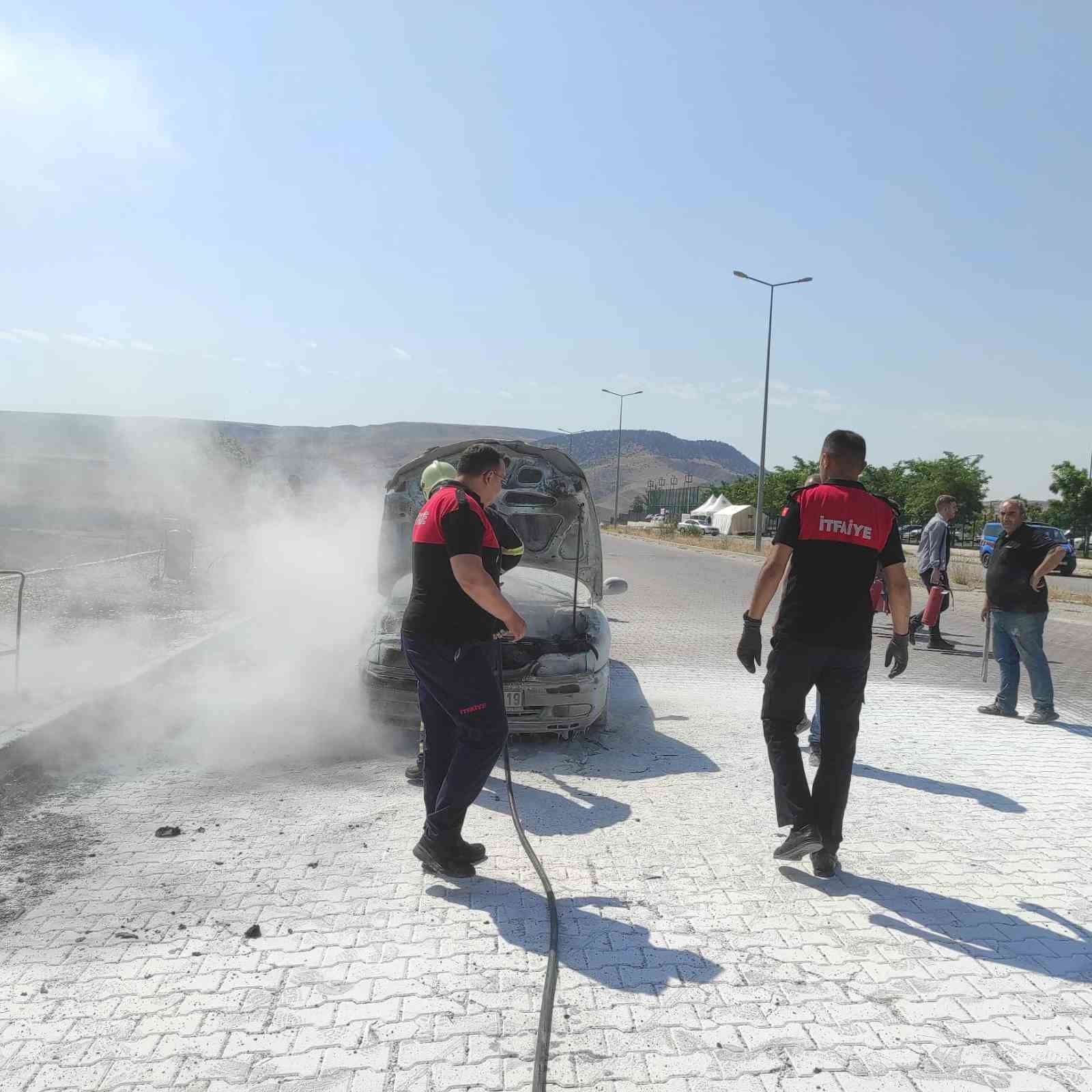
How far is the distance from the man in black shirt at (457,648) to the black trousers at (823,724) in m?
1.21

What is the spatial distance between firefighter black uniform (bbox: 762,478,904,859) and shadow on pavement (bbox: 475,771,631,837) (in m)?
0.98

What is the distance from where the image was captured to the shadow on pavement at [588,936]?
3.09m

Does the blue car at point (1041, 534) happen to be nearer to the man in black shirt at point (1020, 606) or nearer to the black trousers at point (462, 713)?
the man in black shirt at point (1020, 606)

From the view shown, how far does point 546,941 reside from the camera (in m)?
3.33

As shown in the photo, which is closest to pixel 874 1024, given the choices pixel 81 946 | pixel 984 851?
pixel 984 851

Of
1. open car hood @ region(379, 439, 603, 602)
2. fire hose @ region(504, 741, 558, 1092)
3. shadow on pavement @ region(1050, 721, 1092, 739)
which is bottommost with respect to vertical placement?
fire hose @ region(504, 741, 558, 1092)

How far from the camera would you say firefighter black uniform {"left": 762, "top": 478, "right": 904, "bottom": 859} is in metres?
3.97

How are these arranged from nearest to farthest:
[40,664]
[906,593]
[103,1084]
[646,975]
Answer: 1. [103,1084]
2. [646,975]
3. [906,593]
4. [40,664]

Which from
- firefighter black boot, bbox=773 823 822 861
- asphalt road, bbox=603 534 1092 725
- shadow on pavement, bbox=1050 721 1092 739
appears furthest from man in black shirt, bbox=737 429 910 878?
asphalt road, bbox=603 534 1092 725

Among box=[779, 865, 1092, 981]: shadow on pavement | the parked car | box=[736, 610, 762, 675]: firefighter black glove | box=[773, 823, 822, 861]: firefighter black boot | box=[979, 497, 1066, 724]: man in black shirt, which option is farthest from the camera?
the parked car

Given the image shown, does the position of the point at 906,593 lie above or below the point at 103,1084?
above

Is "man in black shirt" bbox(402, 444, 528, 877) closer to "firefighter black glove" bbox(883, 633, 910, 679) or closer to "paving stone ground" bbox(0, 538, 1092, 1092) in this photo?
"paving stone ground" bbox(0, 538, 1092, 1092)

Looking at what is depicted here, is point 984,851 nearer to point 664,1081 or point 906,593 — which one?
point 906,593

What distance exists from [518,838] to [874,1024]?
6.35 ft
